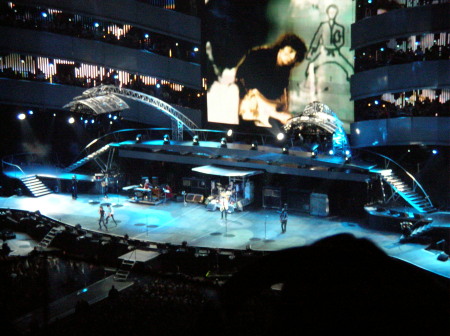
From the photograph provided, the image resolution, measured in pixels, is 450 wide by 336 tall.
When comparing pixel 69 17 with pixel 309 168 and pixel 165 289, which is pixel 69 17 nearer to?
pixel 309 168

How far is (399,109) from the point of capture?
1404 inches

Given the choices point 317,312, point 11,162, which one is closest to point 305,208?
point 11,162

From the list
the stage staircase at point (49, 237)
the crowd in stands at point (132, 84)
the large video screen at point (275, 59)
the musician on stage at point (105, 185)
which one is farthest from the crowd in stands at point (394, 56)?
the stage staircase at point (49, 237)

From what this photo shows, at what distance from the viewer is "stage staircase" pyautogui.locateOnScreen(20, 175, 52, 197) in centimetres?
4059

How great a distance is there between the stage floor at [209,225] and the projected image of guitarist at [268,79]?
32.2 feet

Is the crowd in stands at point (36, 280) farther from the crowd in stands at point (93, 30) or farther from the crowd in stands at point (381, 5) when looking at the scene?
the crowd in stands at point (381, 5)

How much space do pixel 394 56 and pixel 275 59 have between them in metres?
10.1

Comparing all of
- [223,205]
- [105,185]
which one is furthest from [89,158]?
[223,205]

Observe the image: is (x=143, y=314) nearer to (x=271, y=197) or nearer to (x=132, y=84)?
(x=271, y=197)

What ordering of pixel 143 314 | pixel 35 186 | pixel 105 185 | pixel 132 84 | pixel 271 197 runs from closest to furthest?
1. pixel 143 314
2. pixel 271 197
3. pixel 105 185
4. pixel 35 186
5. pixel 132 84

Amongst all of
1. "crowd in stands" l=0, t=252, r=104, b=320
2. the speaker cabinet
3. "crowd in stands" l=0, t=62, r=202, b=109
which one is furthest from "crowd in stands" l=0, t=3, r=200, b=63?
"crowd in stands" l=0, t=252, r=104, b=320

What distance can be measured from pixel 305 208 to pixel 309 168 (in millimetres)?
2957

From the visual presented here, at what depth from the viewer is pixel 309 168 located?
116 feet

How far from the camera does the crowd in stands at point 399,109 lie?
33781mm
